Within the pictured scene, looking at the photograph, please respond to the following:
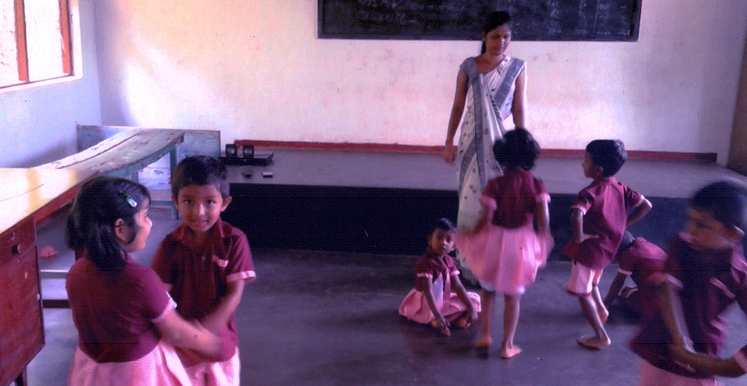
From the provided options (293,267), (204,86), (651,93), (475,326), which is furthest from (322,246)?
(651,93)

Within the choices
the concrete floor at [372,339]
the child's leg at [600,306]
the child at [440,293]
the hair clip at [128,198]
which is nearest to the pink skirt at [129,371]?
the hair clip at [128,198]

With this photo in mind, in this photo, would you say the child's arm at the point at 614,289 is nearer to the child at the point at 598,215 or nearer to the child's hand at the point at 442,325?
the child at the point at 598,215

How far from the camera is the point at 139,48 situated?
602 centimetres

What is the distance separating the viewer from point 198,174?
1.76 meters

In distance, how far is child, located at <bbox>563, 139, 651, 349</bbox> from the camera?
2.86 meters

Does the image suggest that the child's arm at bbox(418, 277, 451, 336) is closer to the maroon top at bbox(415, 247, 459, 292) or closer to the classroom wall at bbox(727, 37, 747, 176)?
the maroon top at bbox(415, 247, 459, 292)

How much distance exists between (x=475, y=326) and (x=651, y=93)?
3.63m

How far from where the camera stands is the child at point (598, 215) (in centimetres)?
286

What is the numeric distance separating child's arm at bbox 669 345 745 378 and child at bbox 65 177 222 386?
3.81 ft

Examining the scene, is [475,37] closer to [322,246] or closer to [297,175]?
[297,175]

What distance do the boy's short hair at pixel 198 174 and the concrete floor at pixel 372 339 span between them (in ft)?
3.85

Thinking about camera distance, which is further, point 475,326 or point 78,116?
point 78,116

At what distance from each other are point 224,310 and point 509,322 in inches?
60.9

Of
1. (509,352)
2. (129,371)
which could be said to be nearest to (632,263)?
(509,352)
